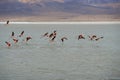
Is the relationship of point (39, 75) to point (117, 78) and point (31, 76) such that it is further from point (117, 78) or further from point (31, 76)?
point (117, 78)

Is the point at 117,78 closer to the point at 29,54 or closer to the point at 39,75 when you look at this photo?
the point at 39,75

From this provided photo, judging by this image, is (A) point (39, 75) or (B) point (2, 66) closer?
(A) point (39, 75)

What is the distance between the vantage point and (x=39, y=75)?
411 inches

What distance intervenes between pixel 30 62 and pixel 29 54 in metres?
2.30

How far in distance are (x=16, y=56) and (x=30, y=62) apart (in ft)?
5.42

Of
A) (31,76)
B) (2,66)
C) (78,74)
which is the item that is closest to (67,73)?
(78,74)

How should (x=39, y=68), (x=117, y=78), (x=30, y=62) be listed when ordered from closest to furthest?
(x=117, y=78) → (x=39, y=68) → (x=30, y=62)

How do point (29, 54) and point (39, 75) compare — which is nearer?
point (39, 75)

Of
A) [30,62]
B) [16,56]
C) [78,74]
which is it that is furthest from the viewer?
[16,56]

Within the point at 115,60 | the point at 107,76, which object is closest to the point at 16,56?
the point at 115,60

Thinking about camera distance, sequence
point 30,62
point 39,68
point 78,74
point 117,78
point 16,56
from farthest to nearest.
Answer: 1. point 16,56
2. point 30,62
3. point 39,68
4. point 78,74
5. point 117,78

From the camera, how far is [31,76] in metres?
10.4

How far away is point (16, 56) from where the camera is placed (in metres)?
14.5

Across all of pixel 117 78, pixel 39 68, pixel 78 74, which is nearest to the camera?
pixel 117 78
